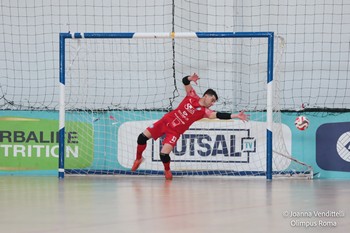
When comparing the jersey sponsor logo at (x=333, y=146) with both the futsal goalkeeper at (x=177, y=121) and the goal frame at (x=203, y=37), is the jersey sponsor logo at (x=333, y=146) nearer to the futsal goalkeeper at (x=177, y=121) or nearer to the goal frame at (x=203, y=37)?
the goal frame at (x=203, y=37)

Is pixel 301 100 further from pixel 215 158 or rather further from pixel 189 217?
pixel 189 217

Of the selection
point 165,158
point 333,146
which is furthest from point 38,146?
point 333,146

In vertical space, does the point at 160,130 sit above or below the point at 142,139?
above

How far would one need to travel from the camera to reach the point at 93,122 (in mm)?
11906

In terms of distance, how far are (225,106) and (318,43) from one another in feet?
6.57

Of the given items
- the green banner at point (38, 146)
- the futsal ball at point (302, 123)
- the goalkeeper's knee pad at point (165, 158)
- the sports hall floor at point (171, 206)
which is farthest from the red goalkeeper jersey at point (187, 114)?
the green banner at point (38, 146)

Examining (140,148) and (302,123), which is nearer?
(302,123)

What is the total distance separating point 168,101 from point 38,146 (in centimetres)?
237

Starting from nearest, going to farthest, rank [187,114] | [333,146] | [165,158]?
[165,158] → [187,114] → [333,146]

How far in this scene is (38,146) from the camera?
38.9 feet

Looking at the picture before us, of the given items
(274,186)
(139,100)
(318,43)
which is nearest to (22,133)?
(139,100)

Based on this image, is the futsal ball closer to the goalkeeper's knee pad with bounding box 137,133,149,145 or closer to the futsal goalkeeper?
the futsal goalkeeper

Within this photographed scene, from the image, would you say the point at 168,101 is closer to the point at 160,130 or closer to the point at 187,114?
the point at 160,130

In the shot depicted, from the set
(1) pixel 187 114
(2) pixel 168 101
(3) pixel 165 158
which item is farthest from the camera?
(2) pixel 168 101
